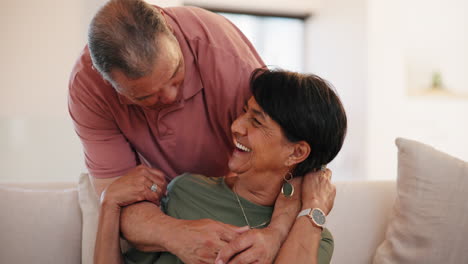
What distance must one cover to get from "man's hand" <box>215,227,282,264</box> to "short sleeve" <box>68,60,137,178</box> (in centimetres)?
52

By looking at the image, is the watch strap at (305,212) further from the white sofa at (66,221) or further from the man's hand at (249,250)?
the white sofa at (66,221)

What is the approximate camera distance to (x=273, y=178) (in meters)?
1.44

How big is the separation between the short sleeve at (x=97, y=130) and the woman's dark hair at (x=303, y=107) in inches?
20.0

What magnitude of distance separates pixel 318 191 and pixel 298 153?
0.44 ft

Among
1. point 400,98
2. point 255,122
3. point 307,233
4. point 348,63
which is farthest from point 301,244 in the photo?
point 348,63

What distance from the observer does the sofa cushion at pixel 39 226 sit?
1772 mm

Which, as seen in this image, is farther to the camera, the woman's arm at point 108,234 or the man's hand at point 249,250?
the woman's arm at point 108,234

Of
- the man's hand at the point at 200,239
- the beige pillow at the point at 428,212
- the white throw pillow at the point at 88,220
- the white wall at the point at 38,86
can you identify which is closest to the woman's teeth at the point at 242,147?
the man's hand at the point at 200,239

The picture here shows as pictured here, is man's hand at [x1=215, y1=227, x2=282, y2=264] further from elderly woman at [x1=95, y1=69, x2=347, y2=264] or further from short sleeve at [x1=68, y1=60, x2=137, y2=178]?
short sleeve at [x1=68, y1=60, x2=137, y2=178]

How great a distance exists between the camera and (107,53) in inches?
43.7

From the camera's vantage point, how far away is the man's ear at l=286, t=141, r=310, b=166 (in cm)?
136

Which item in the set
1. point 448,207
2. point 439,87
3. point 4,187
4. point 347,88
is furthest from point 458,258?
point 439,87

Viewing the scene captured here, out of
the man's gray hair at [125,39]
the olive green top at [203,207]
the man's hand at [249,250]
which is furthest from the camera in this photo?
the olive green top at [203,207]

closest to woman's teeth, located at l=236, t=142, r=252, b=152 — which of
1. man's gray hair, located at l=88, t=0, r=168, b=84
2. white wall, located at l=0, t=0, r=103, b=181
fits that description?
man's gray hair, located at l=88, t=0, r=168, b=84
